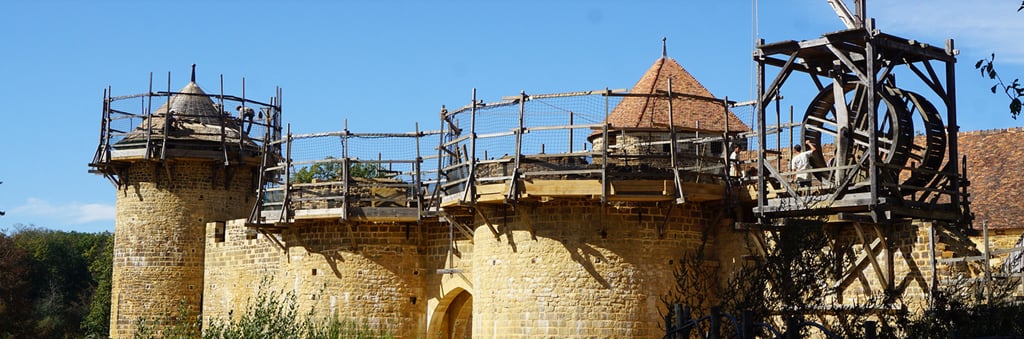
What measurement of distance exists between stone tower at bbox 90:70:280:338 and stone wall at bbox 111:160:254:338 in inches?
0.9

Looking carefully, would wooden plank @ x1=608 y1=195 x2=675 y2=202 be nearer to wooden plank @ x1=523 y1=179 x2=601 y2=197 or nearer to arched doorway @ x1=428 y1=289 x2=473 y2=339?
wooden plank @ x1=523 y1=179 x2=601 y2=197

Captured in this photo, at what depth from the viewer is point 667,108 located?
95.8ft

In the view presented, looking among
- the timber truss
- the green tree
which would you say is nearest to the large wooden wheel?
the timber truss

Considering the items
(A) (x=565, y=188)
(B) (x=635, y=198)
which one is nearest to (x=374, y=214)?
(A) (x=565, y=188)

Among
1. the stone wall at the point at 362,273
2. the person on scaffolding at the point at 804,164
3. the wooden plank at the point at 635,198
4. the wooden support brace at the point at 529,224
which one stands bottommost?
the stone wall at the point at 362,273

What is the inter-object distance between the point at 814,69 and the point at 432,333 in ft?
29.7

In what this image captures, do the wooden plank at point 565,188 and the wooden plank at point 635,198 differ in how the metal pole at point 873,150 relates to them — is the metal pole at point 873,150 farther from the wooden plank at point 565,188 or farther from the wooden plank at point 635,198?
the wooden plank at point 565,188

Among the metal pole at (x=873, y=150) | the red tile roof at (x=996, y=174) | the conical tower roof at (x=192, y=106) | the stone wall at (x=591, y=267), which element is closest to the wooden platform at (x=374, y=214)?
the stone wall at (x=591, y=267)

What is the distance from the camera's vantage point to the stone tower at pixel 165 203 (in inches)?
1188

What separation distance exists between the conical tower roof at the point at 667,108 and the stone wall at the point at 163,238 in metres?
9.01

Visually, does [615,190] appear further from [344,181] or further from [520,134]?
[344,181]

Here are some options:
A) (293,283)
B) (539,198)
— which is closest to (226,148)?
(293,283)

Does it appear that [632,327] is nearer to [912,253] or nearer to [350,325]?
[912,253]

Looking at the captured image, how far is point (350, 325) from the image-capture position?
24641mm
